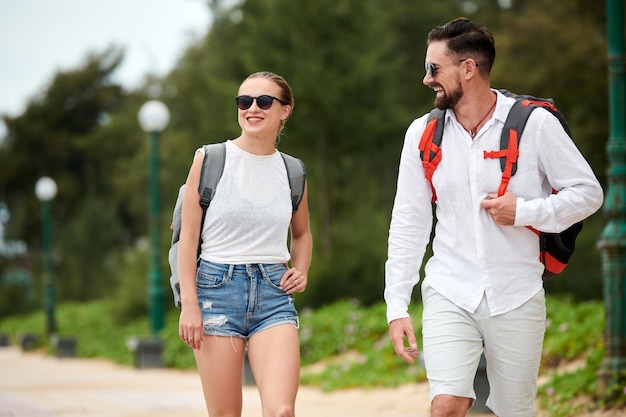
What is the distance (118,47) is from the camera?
167 feet

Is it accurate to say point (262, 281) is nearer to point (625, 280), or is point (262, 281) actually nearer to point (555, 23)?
point (625, 280)

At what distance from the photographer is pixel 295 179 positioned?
14.4 ft

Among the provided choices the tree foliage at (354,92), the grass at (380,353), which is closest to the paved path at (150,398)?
the grass at (380,353)

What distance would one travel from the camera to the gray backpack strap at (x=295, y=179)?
14.4ft

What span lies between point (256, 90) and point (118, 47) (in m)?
47.9

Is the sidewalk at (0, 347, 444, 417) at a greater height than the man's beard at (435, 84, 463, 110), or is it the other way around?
the man's beard at (435, 84, 463, 110)

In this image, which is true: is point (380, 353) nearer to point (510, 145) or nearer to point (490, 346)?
point (490, 346)

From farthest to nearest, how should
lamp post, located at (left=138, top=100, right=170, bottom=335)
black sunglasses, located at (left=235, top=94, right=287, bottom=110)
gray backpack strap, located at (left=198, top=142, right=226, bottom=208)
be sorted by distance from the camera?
lamp post, located at (left=138, top=100, right=170, bottom=335) < black sunglasses, located at (left=235, top=94, right=287, bottom=110) < gray backpack strap, located at (left=198, top=142, right=226, bottom=208)

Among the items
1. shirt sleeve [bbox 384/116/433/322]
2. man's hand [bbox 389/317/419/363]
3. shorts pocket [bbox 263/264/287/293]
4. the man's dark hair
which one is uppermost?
the man's dark hair

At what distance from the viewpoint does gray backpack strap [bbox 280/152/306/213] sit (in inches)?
173

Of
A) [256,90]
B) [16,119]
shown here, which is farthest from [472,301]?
[16,119]

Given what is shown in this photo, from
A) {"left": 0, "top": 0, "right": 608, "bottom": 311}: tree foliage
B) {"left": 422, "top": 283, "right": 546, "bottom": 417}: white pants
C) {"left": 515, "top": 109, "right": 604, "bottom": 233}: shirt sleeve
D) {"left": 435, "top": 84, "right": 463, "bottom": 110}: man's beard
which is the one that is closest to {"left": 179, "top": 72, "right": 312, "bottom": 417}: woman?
{"left": 422, "top": 283, "right": 546, "bottom": 417}: white pants

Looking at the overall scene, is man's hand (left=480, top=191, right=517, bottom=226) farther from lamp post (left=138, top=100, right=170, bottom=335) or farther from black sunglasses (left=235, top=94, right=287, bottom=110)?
lamp post (left=138, top=100, right=170, bottom=335)

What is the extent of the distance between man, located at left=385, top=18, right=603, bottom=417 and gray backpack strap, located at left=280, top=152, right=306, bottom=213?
572mm
